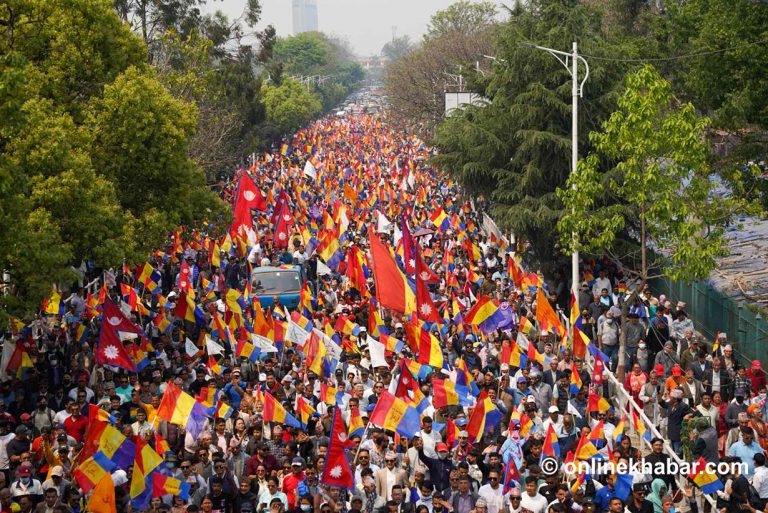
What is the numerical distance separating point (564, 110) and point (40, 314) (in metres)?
12.8

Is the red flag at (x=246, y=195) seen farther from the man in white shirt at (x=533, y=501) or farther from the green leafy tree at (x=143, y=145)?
the man in white shirt at (x=533, y=501)

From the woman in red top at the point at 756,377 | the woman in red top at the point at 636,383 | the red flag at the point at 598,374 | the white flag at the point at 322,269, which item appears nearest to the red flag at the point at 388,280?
the red flag at the point at 598,374

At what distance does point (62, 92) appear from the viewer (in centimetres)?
2419

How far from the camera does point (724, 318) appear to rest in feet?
78.7

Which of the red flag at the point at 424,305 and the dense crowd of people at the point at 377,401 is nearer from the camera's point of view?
the dense crowd of people at the point at 377,401

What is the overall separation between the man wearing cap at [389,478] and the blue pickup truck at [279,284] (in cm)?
1327

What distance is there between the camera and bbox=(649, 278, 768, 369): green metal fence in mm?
21828

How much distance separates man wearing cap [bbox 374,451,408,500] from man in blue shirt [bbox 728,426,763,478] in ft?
11.6

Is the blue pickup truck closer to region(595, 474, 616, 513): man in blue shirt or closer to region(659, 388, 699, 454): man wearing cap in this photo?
region(659, 388, 699, 454): man wearing cap

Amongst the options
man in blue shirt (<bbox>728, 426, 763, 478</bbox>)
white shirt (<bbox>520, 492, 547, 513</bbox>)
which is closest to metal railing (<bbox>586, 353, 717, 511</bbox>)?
man in blue shirt (<bbox>728, 426, 763, 478</bbox>)

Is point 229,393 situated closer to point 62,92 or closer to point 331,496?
point 331,496

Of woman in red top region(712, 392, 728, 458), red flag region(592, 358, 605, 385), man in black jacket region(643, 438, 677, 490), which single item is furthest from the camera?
red flag region(592, 358, 605, 385)

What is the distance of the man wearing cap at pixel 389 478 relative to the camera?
12.9 metres

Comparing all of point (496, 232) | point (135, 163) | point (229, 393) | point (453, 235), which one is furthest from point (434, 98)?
point (229, 393)
